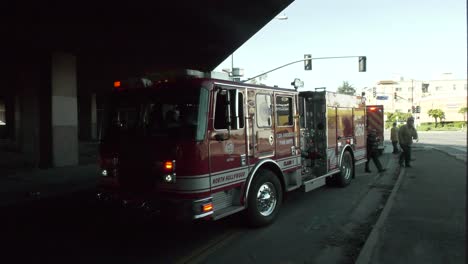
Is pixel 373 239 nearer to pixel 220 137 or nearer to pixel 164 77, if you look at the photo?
pixel 220 137

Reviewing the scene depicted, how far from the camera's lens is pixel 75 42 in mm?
14211

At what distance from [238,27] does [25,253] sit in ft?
40.4

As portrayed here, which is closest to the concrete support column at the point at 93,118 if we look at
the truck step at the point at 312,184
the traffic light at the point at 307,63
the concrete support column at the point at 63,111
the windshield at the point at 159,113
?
the concrete support column at the point at 63,111

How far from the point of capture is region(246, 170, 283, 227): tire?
571cm

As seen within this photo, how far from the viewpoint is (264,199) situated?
6.05 metres

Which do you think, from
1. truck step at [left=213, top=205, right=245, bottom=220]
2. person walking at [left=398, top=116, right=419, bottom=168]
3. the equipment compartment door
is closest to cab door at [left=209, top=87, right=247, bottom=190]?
truck step at [left=213, top=205, right=245, bottom=220]

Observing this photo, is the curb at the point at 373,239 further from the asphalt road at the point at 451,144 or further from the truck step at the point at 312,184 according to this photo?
the asphalt road at the point at 451,144

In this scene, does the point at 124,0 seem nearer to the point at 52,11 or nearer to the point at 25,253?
the point at 52,11

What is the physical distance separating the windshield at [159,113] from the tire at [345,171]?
5498 mm

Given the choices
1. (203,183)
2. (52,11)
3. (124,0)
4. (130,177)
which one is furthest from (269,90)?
(52,11)

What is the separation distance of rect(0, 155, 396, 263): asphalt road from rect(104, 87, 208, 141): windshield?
127 cm

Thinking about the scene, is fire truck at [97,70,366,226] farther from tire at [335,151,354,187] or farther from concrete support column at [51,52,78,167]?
concrete support column at [51,52,78,167]

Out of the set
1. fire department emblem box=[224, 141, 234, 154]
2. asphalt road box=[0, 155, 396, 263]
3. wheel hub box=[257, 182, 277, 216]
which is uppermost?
fire department emblem box=[224, 141, 234, 154]

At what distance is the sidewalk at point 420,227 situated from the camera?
435 centimetres
